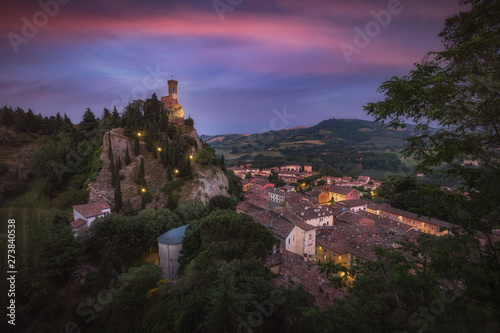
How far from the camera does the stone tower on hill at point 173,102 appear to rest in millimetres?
58772

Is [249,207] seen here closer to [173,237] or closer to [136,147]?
[173,237]

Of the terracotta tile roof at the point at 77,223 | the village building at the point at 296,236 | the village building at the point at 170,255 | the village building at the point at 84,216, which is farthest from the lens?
the village building at the point at 84,216

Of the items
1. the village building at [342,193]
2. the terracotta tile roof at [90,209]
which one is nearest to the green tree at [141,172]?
the terracotta tile roof at [90,209]

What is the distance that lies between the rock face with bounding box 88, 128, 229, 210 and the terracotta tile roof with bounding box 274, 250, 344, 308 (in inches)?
862

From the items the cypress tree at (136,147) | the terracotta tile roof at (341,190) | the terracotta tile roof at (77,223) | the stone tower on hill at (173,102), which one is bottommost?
the terracotta tile roof at (341,190)

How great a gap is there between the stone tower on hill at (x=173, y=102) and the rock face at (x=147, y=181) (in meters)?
17.5

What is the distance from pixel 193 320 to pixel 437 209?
1223 centimetres

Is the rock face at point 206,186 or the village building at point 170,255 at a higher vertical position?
the rock face at point 206,186

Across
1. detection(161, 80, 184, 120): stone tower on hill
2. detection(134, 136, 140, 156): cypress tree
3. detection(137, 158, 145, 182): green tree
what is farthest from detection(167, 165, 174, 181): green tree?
detection(161, 80, 184, 120): stone tower on hill

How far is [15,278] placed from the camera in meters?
18.1

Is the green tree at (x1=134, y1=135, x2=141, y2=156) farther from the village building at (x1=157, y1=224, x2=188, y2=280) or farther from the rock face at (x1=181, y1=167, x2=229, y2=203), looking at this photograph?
the village building at (x1=157, y1=224, x2=188, y2=280)

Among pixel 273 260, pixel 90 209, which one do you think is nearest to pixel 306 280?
pixel 273 260

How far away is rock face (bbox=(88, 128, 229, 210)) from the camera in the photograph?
33878mm

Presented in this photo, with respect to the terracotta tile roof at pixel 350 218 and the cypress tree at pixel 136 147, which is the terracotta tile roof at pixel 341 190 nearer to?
the terracotta tile roof at pixel 350 218
